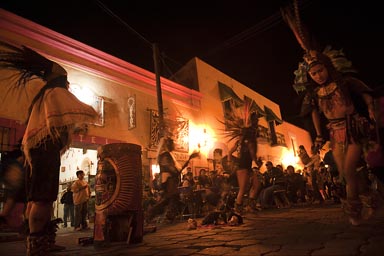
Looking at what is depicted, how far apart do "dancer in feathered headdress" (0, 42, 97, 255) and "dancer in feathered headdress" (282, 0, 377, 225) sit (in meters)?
3.33

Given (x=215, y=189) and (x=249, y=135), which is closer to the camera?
(x=249, y=135)

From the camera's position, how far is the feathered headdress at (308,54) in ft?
14.5

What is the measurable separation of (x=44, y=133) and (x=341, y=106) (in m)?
3.97

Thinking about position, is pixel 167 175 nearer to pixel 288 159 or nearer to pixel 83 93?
pixel 83 93

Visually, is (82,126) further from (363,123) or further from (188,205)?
(188,205)

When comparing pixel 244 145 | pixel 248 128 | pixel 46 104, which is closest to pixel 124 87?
pixel 248 128

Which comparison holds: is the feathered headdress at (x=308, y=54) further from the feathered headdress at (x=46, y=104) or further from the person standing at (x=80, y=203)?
the person standing at (x=80, y=203)

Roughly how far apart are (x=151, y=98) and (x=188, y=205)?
7.03m

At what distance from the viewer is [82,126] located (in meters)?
3.63

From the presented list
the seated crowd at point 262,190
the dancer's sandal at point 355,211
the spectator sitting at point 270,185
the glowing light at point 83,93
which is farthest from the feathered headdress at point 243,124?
the glowing light at point 83,93

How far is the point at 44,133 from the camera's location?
10.2 ft

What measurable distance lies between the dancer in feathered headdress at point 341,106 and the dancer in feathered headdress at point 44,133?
3.33 metres

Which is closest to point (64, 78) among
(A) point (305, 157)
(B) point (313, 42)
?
(B) point (313, 42)

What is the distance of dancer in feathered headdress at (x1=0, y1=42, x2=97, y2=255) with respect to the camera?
2.96 meters
